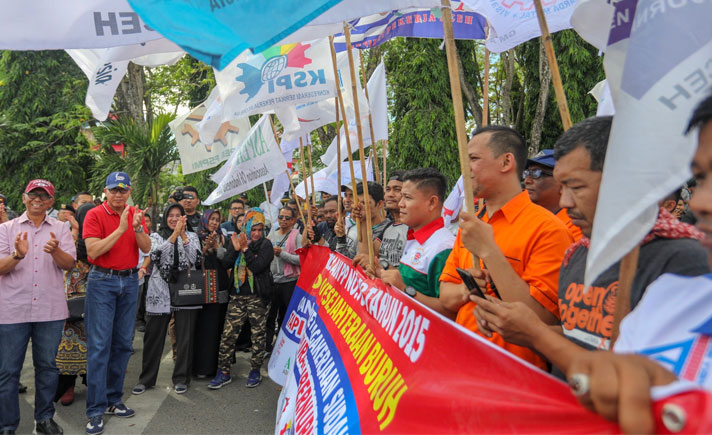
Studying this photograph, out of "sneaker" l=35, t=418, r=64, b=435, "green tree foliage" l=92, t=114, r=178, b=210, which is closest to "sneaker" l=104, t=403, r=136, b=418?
"sneaker" l=35, t=418, r=64, b=435

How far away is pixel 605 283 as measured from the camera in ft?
5.77

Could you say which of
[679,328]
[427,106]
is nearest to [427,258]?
[679,328]

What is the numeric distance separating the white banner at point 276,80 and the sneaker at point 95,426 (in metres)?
2.90

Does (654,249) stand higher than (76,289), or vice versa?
(654,249)

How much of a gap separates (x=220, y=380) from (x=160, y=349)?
0.74 m

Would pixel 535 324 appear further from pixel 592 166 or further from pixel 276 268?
pixel 276 268

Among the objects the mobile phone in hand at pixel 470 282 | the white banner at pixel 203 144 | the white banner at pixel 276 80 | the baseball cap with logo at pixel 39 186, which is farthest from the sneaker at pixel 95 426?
the mobile phone in hand at pixel 470 282

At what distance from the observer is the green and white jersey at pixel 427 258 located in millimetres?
3246

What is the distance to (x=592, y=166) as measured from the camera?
6.12ft

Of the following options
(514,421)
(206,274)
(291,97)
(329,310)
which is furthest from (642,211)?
(206,274)

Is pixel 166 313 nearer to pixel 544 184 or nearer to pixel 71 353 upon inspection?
pixel 71 353

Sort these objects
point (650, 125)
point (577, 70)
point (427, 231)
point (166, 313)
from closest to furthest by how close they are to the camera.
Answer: point (650, 125) < point (427, 231) < point (166, 313) < point (577, 70)

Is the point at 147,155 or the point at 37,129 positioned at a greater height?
the point at 37,129

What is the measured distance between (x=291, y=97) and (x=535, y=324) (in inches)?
155
